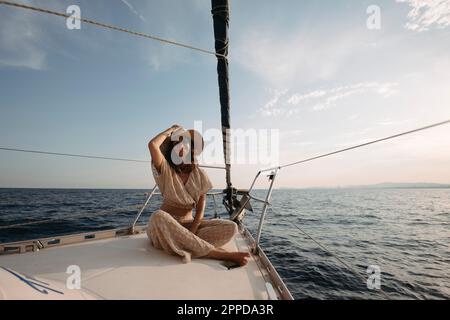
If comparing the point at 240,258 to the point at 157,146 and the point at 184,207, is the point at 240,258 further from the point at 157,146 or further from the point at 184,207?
the point at 157,146

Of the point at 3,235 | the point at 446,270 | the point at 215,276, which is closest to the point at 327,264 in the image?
the point at 446,270

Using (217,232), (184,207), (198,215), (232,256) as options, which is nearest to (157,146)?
(184,207)

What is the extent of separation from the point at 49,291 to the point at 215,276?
1.30m

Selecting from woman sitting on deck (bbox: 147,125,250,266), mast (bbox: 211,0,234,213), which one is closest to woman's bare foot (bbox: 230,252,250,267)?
woman sitting on deck (bbox: 147,125,250,266)

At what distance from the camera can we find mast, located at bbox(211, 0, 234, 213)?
3.23m

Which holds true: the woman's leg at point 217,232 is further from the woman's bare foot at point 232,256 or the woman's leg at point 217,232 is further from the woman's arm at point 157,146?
the woman's arm at point 157,146

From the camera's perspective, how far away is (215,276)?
2182 millimetres

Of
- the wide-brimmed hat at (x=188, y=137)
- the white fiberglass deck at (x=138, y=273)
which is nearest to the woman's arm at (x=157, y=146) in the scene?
the wide-brimmed hat at (x=188, y=137)

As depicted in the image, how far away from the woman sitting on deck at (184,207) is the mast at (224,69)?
4.28 ft

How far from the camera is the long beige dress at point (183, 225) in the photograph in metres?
2.62

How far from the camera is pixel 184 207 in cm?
305

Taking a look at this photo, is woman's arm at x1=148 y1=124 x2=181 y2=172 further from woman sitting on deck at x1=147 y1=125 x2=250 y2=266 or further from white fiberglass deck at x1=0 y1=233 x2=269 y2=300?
white fiberglass deck at x1=0 y1=233 x2=269 y2=300

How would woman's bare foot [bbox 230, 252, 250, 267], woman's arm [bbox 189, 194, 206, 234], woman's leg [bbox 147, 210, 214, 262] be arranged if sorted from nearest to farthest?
woman's bare foot [bbox 230, 252, 250, 267]
woman's leg [bbox 147, 210, 214, 262]
woman's arm [bbox 189, 194, 206, 234]

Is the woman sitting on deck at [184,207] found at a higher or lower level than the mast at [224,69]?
lower
